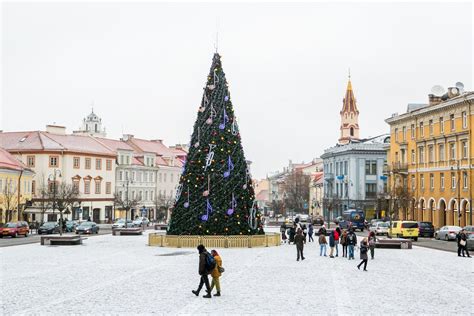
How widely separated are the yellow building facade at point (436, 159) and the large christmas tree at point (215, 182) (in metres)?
26.5

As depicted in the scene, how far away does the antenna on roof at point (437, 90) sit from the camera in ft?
236

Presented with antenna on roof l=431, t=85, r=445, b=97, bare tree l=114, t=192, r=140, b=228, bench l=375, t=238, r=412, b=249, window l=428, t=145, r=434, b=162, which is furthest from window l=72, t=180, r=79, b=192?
bench l=375, t=238, r=412, b=249

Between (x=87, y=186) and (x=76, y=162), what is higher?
(x=76, y=162)

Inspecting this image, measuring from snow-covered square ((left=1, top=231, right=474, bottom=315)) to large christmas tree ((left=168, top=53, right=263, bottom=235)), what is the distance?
11.7 feet

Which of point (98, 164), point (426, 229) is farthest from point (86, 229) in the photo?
point (98, 164)

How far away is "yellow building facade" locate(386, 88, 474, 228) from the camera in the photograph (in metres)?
59.2

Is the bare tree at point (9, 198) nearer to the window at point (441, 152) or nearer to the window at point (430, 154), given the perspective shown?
the window at point (430, 154)

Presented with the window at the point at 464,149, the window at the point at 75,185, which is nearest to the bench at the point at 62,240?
the window at the point at 464,149

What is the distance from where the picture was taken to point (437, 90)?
2842 inches

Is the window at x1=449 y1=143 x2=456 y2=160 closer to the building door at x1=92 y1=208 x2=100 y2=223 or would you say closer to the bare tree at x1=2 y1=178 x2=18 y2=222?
the bare tree at x1=2 y1=178 x2=18 y2=222

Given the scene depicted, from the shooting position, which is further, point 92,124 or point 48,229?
point 92,124

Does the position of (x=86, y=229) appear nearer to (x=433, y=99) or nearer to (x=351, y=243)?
(x=351, y=243)

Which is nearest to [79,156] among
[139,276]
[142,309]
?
[139,276]

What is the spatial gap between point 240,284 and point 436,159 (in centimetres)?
4807
